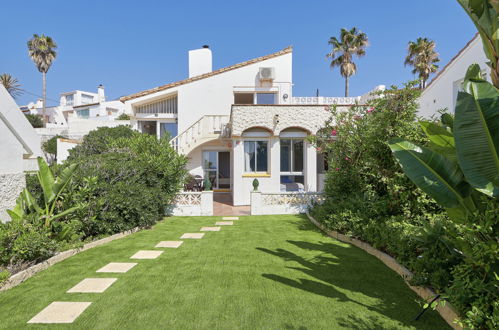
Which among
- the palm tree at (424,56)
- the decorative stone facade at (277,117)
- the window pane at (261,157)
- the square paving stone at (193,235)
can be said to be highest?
the palm tree at (424,56)

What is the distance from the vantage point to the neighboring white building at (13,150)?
19.0ft

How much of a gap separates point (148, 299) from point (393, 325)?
11.8 ft

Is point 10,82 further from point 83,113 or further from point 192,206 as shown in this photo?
point 192,206

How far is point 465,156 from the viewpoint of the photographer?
3.09 meters

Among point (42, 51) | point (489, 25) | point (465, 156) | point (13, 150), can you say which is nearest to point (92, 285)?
point (13, 150)

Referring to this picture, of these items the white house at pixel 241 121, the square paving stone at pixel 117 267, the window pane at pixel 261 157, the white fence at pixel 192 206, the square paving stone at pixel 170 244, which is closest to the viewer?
the square paving stone at pixel 117 267

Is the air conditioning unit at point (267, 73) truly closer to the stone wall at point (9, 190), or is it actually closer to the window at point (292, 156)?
the window at point (292, 156)

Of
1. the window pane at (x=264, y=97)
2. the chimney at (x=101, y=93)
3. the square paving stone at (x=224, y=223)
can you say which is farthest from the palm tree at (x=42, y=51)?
the square paving stone at (x=224, y=223)

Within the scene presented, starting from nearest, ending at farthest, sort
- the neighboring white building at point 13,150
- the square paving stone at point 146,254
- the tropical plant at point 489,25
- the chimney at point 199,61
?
the tropical plant at point 489,25 < the neighboring white building at point 13,150 < the square paving stone at point 146,254 < the chimney at point 199,61

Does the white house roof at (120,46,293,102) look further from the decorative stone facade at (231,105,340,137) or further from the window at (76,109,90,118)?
the window at (76,109,90,118)

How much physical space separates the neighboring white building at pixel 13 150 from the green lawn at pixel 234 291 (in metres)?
2.22

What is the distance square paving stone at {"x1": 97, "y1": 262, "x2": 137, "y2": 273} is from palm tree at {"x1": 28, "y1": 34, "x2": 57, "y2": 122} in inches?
1843

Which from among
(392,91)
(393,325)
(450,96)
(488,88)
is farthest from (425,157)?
(450,96)

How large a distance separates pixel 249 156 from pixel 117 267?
9.83 meters
